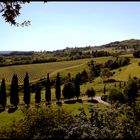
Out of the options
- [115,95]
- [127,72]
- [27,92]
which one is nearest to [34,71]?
[127,72]

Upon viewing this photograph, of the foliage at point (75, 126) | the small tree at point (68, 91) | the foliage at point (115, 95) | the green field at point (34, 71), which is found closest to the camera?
the foliage at point (75, 126)

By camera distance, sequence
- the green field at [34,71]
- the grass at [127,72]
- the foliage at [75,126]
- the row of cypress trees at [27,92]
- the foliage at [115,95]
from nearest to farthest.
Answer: the foliage at [75,126] → the foliage at [115,95] → the row of cypress trees at [27,92] → the grass at [127,72] → the green field at [34,71]

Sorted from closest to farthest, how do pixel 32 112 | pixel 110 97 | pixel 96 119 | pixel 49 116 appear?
pixel 96 119
pixel 49 116
pixel 32 112
pixel 110 97

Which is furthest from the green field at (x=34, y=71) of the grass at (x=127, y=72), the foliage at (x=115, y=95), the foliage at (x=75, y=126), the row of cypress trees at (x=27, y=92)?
the foliage at (x=75, y=126)

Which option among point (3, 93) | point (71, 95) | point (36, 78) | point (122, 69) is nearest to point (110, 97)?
point (71, 95)

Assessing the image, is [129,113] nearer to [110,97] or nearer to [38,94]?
[110,97]

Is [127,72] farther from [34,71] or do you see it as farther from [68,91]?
[34,71]

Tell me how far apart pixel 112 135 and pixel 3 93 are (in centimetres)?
8776

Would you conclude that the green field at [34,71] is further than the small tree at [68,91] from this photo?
Yes

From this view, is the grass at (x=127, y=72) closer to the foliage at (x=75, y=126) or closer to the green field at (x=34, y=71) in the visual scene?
the green field at (x=34, y=71)

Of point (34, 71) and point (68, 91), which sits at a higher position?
Result: point (34, 71)

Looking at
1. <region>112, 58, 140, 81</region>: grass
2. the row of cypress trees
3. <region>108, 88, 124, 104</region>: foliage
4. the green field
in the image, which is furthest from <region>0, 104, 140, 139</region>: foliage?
the green field

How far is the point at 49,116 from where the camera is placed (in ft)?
81.3

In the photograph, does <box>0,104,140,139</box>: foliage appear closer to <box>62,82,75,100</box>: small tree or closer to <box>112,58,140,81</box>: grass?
<box>62,82,75,100</box>: small tree
